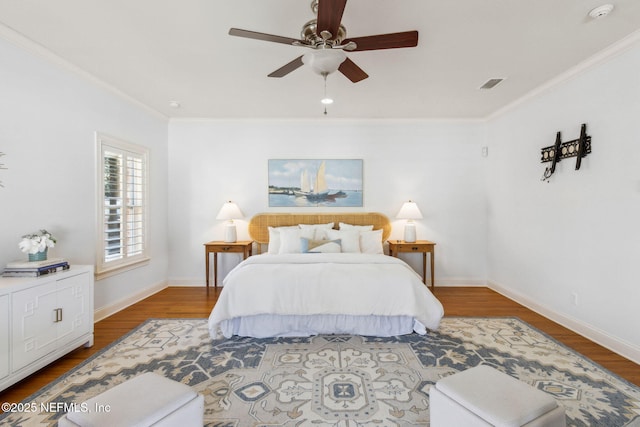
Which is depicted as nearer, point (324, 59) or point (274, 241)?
point (324, 59)

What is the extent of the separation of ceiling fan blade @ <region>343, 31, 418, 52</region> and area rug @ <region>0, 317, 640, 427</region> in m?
2.42

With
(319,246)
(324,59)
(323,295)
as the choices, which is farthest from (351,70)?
(319,246)

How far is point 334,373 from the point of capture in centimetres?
233

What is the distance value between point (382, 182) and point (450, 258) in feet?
5.62

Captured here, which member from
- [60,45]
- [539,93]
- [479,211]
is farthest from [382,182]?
[60,45]

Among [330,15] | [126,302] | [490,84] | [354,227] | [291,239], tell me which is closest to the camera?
[330,15]

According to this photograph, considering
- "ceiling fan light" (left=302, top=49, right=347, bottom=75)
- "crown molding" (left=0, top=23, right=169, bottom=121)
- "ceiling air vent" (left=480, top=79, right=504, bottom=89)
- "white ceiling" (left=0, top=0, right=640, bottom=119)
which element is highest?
"ceiling air vent" (left=480, top=79, right=504, bottom=89)

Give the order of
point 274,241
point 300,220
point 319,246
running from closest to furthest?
point 319,246 < point 274,241 < point 300,220

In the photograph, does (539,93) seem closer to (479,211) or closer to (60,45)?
(479,211)

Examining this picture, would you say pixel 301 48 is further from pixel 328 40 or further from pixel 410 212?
pixel 410 212

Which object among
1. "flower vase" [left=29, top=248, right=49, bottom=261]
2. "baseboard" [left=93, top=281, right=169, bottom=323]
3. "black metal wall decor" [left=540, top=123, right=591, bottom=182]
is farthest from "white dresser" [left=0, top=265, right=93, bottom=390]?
"black metal wall decor" [left=540, top=123, right=591, bottom=182]

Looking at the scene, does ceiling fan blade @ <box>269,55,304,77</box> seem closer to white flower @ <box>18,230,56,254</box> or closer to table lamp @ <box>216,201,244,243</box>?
white flower @ <box>18,230,56,254</box>

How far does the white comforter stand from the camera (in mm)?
2871

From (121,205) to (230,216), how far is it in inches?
56.4
